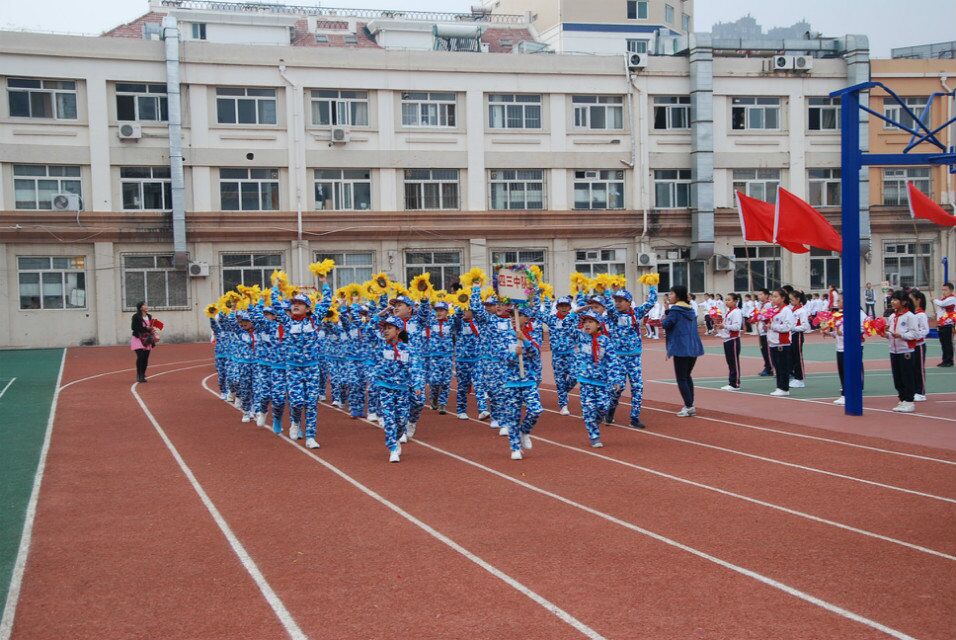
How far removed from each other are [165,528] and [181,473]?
8.56 feet

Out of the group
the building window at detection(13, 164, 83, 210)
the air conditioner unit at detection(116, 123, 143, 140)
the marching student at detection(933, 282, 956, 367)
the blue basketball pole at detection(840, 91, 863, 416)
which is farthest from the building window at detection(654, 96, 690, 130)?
the blue basketball pole at detection(840, 91, 863, 416)

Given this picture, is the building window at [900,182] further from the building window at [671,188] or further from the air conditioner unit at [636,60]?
the air conditioner unit at [636,60]

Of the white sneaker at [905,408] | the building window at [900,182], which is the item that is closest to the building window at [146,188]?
the white sneaker at [905,408]

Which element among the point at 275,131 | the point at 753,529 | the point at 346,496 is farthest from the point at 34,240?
the point at 753,529

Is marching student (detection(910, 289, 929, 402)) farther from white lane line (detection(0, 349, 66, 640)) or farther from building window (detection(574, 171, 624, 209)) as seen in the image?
building window (detection(574, 171, 624, 209))

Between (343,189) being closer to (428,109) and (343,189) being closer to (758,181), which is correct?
(428,109)

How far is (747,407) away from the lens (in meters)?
15.7

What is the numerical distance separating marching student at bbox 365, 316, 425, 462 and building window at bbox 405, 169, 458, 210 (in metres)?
25.9

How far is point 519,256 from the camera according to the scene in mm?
38281

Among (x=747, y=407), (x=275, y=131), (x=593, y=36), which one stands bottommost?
(x=747, y=407)

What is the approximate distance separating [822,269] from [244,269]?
2341 centimetres

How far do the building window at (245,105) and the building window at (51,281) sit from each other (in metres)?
7.22

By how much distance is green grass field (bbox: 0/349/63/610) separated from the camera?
823 centimetres

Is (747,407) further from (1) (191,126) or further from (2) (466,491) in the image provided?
(1) (191,126)
